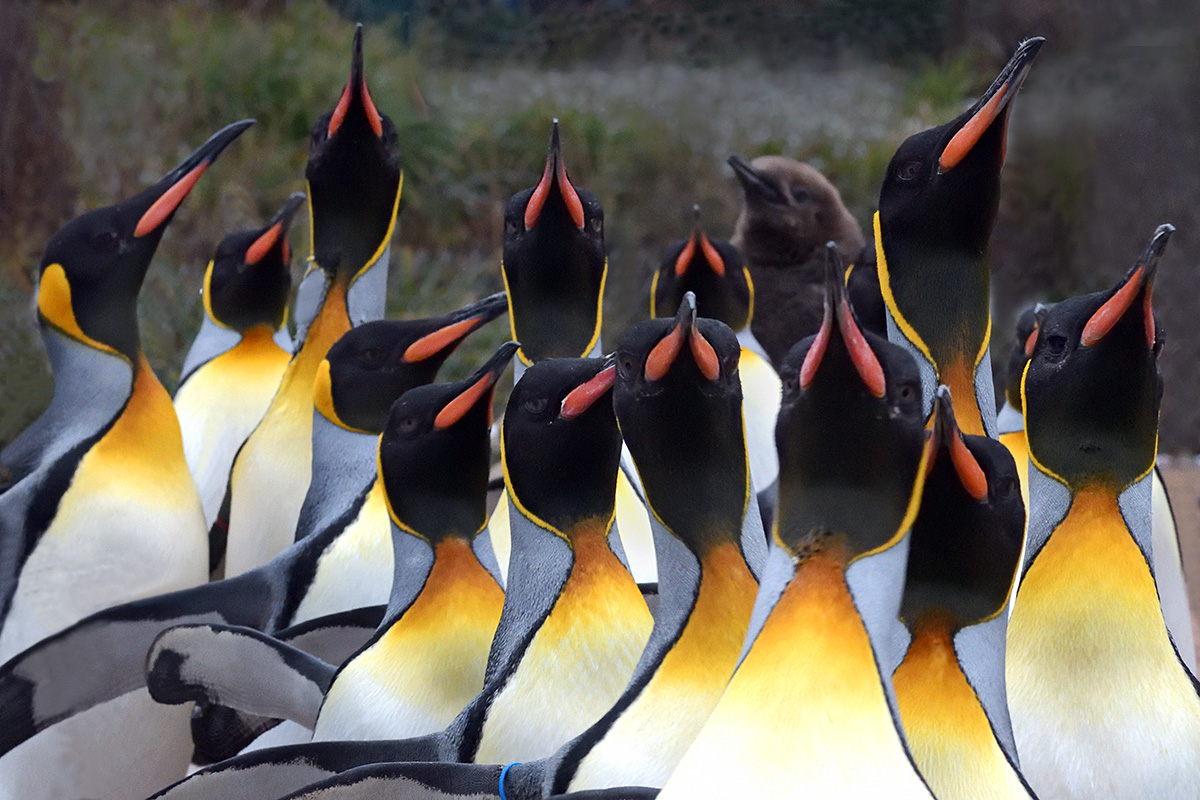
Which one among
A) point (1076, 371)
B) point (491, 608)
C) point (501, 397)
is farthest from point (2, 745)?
point (501, 397)

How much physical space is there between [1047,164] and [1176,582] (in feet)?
13.2

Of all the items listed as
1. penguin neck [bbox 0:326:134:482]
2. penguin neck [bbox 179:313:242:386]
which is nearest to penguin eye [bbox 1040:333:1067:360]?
penguin neck [bbox 0:326:134:482]

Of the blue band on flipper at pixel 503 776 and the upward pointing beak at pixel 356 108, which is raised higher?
the upward pointing beak at pixel 356 108

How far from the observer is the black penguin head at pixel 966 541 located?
1312 mm

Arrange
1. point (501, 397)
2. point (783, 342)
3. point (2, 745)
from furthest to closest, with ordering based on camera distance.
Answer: point (501, 397) → point (783, 342) → point (2, 745)

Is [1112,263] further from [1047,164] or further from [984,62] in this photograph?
[984,62]

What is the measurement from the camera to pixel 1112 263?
5.84m

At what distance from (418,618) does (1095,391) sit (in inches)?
35.9

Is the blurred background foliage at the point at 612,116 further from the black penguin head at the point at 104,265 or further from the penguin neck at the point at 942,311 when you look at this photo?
the penguin neck at the point at 942,311

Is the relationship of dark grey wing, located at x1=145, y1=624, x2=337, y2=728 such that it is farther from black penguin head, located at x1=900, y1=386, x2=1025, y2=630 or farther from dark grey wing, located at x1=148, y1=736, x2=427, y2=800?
black penguin head, located at x1=900, y1=386, x2=1025, y2=630

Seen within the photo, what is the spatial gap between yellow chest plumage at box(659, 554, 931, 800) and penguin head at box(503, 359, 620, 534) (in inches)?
20.2

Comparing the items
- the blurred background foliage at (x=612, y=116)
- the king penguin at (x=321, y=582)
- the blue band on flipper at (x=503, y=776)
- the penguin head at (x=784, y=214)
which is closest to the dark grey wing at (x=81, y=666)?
the king penguin at (x=321, y=582)

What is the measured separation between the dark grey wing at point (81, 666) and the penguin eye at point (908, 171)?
1.26 metres

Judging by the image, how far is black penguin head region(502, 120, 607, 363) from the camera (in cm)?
206
